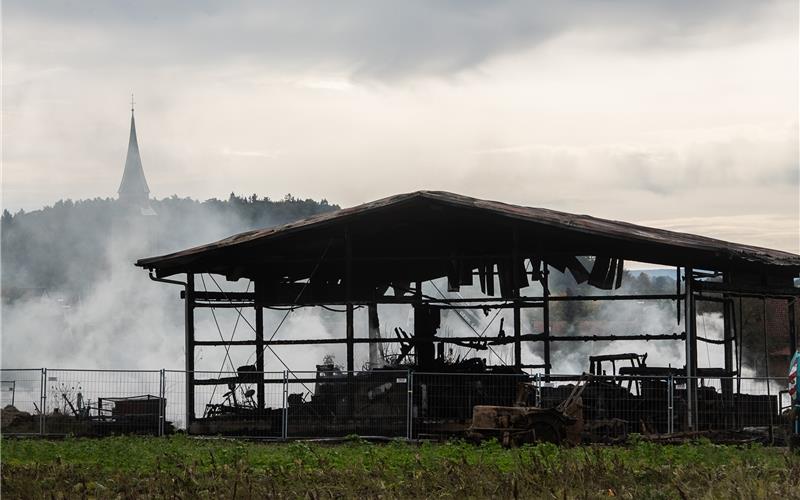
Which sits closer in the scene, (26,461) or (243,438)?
(26,461)

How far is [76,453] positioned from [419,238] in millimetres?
12048

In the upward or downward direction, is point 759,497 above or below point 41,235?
below

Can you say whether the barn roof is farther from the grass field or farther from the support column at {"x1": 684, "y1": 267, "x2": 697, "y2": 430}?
the grass field

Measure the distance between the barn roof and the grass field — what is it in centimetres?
661

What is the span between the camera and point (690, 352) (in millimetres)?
24500

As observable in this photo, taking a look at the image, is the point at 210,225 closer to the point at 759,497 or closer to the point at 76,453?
the point at 76,453

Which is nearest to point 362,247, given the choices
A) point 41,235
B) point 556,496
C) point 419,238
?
point 419,238

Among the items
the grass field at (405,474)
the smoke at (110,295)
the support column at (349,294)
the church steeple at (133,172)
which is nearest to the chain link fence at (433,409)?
the support column at (349,294)

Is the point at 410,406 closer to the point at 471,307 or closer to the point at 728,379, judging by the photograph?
the point at 471,307

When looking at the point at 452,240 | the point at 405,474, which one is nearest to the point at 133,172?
the point at 452,240

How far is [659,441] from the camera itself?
20359mm

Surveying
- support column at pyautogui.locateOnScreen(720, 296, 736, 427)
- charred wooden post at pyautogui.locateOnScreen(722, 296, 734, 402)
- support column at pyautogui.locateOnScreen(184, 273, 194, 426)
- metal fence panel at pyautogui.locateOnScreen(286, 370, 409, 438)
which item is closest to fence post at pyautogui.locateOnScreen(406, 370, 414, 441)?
metal fence panel at pyautogui.locateOnScreen(286, 370, 409, 438)

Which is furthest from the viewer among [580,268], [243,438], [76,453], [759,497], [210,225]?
[210,225]

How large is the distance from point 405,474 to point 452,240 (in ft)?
49.6
